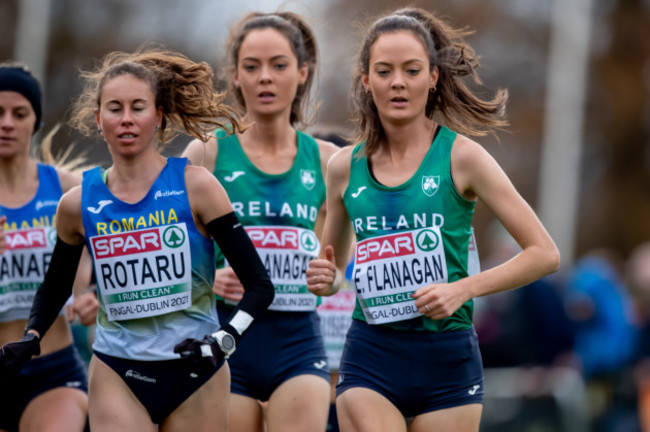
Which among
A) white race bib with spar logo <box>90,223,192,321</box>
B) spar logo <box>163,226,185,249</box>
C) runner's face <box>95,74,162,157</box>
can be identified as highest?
runner's face <box>95,74,162,157</box>

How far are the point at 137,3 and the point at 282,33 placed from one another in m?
21.5

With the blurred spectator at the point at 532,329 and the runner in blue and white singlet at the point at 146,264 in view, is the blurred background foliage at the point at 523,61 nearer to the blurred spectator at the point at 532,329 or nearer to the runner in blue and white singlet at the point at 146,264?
the blurred spectator at the point at 532,329

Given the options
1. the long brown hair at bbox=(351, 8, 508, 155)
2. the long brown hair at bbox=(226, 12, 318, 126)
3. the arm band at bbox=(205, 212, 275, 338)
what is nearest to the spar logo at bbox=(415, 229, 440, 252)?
the long brown hair at bbox=(351, 8, 508, 155)

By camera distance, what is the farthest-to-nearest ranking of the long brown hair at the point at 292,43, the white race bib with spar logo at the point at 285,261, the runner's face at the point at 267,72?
1. the long brown hair at the point at 292,43
2. the runner's face at the point at 267,72
3. the white race bib with spar logo at the point at 285,261

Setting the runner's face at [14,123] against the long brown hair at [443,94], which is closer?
the long brown hair at [443,94]

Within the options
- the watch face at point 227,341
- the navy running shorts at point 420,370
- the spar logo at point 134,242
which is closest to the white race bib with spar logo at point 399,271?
the navy running shorts at point 420,370

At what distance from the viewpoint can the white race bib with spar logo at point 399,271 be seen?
5367mm

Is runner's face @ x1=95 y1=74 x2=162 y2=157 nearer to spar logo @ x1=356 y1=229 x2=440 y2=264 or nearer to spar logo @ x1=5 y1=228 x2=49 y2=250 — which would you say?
spar logo @ x1=356 y1=229 x2=440 y2=264

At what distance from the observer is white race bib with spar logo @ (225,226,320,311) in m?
6.31

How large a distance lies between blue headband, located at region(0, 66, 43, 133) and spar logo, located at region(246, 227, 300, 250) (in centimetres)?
141

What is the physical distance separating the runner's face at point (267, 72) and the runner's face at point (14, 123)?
1186 mm

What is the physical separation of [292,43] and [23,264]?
75.0 inches

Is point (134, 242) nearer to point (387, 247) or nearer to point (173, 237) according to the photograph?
point (173, 237)

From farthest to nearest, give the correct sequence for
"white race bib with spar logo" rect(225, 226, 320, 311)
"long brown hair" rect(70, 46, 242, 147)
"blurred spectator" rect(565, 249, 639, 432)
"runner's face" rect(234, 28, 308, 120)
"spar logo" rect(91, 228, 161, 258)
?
"blurred spectator" rect(565, 249, 639, 432), "runner's face" rect(234, 28, 308, 120), "white race bib with spar logo" rect(225, 226, 320, 311), "long brown hair" rect(70, 46, 242, 147), "spar logo" rect(91, 228, 161, 258)
